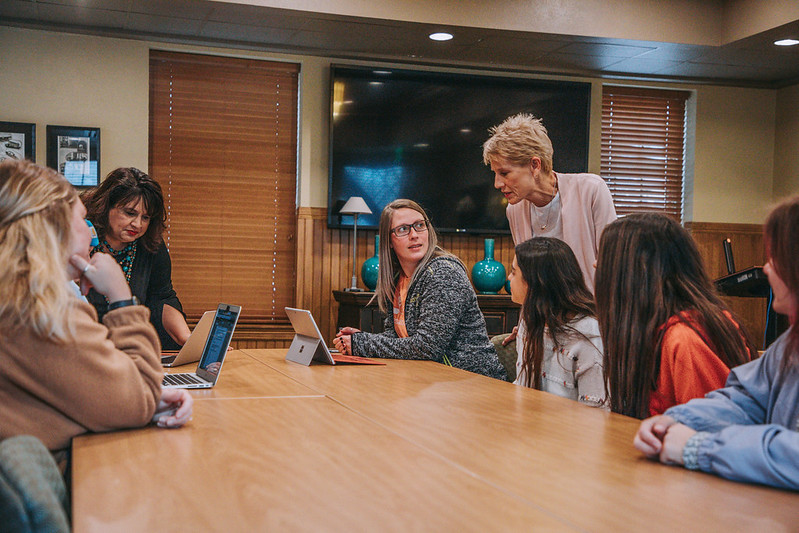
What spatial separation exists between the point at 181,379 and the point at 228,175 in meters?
3.34

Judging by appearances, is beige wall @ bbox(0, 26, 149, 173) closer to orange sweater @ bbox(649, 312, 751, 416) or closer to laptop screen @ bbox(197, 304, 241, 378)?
laptop screen @ bbox(197, 304, 241, 378)

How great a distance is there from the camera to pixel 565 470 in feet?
3.77

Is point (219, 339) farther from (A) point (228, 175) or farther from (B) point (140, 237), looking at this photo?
(A) point (228, 175)

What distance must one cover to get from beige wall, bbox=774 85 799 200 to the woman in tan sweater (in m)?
5.69

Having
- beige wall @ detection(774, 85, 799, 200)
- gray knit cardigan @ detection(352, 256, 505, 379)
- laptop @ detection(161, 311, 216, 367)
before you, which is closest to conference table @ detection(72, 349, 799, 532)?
laptop @ detection(161, 311, 216, 367)

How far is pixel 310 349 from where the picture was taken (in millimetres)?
2447

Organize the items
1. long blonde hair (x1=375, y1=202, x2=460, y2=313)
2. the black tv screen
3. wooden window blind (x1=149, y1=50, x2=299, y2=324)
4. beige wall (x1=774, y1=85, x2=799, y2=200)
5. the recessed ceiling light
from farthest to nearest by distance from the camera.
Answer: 1. beige wall (x1=774, y1=85, x2=799, y2=200)
2. the black tv screen
3. wooden window blind (x1=149, y1=50, x2=299, y2=324)
4. the recessed ceiling light
5. long blonde hair (x1=375, y1=202, x2=460, y2=313)

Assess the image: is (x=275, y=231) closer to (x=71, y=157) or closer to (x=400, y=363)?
(x=71, y=157)

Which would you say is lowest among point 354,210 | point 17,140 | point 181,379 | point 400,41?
point 181,379

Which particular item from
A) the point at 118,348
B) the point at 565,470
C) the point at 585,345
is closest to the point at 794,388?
the point at 565,470

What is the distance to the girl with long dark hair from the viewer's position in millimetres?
2023

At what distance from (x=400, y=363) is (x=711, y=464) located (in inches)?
57.4

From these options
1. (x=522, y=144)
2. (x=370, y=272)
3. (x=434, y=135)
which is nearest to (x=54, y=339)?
(x=522, y=144)

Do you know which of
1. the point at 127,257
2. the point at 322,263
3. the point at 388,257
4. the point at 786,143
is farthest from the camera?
the point at 786,143
